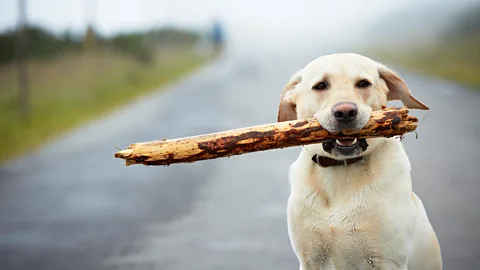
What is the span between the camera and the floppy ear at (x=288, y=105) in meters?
4.52

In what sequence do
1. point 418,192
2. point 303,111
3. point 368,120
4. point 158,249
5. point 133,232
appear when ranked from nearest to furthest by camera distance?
1. point 368,120
2. point 303,111
3. point 158,249
4. point 133,232
5. point 418,192

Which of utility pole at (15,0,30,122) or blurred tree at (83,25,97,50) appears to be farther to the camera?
blurred tree at (83,25,97,50)

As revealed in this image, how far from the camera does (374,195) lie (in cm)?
431

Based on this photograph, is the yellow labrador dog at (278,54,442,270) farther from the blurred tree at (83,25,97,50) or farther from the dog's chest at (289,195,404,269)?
the blurred tree at (83,25,97,50)

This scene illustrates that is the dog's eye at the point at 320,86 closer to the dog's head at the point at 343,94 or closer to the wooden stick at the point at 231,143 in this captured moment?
the dog's head at the point at 343,94

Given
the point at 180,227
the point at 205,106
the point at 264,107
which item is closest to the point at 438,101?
the point at 264,107

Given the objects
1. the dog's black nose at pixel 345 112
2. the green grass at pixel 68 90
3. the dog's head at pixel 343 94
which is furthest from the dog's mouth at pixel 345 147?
the green grass at pixel 68 90

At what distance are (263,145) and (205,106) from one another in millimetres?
12160

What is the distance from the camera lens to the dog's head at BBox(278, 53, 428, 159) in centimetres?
410

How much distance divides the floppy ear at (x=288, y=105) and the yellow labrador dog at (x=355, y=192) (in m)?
0.01

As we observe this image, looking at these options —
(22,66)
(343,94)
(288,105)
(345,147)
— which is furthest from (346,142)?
(22,66)

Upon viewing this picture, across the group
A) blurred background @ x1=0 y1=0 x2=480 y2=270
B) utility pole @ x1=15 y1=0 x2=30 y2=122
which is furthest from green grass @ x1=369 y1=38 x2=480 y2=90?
utility pole @ x1=15 y1=0 x2=30 y2=122

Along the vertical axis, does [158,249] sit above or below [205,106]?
below

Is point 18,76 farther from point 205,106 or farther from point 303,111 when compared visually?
point 303,111
